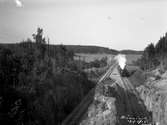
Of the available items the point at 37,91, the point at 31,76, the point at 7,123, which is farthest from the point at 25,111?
the point at 31,76

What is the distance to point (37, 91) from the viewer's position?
72.2 feet

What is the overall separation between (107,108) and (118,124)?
3.88 m

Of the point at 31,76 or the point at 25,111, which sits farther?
the point at 31,76

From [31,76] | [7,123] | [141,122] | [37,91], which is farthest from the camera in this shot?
[31,76]

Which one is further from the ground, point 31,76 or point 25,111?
point 31,76

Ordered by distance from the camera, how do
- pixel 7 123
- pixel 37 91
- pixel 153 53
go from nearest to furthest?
1. pixel 7 123
2. pixel 37 91
3. pixel 153 53

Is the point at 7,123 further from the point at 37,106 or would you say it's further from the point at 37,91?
the point at 37,91

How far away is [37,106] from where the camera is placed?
19234 millimetres

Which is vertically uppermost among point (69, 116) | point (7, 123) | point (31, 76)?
point (31, 76)

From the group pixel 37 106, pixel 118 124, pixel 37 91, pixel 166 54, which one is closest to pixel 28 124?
pixel 37 106

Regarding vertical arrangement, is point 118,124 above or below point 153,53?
below

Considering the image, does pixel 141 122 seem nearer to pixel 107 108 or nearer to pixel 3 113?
pixel 107 108

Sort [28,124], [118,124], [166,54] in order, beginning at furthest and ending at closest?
[166,54] → [118,124] → [28,124]

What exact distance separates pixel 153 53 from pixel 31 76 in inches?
2863
